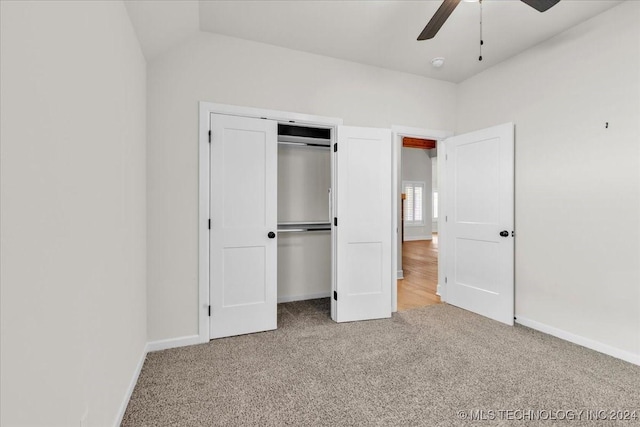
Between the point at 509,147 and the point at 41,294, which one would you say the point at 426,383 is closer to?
the point at 41,294

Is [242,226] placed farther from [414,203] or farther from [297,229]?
[414,203]

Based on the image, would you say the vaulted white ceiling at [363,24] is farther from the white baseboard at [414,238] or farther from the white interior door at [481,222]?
the white baseboard at [414,238]

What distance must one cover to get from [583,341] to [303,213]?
321 cm

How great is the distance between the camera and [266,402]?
75.0 inches

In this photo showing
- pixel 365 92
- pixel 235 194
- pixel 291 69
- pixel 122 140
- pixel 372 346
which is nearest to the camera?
pixel 122 140

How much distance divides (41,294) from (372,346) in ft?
7.89

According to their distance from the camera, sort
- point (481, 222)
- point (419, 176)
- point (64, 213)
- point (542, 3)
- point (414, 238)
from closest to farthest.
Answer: point (64, 213) < point (542, 3) < point (481, 222) < point (414, 238) < point (419, 176)

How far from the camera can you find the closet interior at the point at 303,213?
4.05 metres

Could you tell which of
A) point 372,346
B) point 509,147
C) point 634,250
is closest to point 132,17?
point 372,346

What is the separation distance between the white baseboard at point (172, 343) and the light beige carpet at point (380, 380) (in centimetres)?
7

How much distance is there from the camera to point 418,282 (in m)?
4.96

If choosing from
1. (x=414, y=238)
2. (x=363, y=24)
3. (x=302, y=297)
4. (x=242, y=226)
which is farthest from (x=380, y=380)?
(x=414, y=238)

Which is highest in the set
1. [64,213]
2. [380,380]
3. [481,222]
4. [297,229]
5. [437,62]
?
[437,62]

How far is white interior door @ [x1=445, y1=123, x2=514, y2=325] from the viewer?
327cm
